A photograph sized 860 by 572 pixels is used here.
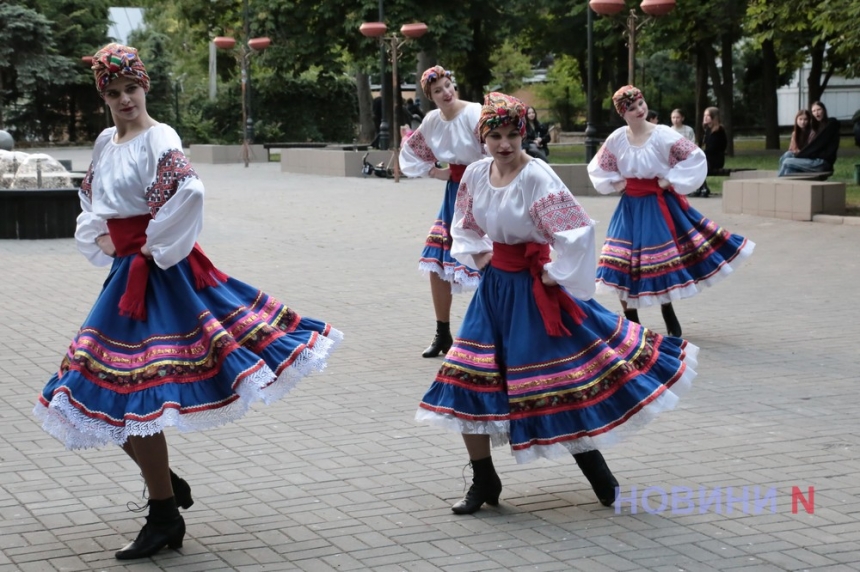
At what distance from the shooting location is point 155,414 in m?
4.70

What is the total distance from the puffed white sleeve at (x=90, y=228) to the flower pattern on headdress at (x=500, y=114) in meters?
1.58

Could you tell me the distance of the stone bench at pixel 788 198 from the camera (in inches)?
666

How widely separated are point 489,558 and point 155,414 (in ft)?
4.41

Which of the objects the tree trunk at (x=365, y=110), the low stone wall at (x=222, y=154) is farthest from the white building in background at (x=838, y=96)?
the low stone wall at (x=222, y=154)

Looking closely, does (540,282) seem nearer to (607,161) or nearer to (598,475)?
(598,475)

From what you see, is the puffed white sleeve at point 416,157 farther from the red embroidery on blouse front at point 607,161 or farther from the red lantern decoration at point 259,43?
the red lantern decoration at point 259,43

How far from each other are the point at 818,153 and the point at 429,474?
14912mm

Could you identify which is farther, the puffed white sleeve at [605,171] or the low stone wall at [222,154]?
the low stone wall at [222,154]

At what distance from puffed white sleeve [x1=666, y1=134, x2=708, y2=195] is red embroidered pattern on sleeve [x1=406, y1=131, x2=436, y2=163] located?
5.45ft

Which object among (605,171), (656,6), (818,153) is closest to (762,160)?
(656,6)

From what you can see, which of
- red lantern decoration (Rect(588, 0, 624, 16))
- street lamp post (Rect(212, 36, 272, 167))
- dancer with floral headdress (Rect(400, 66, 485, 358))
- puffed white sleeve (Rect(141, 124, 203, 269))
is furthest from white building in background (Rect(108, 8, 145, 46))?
puffed white sleeve (Rect(141, 124, 203, 269))

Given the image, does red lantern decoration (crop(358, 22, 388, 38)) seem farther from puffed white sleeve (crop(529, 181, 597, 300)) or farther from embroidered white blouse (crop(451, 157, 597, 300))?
puffed white sleeve (crop(529, 181, 597, 300))

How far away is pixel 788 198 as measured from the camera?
17234 millimetres

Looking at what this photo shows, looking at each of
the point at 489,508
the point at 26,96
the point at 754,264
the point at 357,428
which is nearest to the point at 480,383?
the point at 489,508
